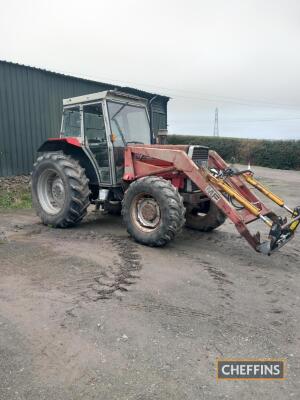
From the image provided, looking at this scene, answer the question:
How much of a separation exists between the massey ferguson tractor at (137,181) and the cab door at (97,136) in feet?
0.06

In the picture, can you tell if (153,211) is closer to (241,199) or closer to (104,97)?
(241,199)

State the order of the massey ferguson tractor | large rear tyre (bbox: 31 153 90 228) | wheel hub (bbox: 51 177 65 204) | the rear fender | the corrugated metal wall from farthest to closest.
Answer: the corrugated metal wall, wheel hub (bbox: 51 177 65 204), the rear fender, large rear tyre (bbox: 31 153 90 228), the massey ferguson tractor

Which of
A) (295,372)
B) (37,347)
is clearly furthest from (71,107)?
(295,372)

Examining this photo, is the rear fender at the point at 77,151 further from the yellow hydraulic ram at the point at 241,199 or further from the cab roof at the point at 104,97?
the yellow hydraulic ram at the point at 241,199

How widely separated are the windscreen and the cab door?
8.1 inches

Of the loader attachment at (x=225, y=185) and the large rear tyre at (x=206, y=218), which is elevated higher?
the loader attachment at (x=225, y=185)

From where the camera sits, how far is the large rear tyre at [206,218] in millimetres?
6645

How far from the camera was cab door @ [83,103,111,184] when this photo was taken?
665 cm

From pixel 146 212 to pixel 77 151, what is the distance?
2232mm

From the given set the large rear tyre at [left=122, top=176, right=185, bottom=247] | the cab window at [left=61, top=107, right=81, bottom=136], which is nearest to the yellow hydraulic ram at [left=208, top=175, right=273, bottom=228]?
the large rear tyre at [left=122, top=176, right=185, bottom=247]

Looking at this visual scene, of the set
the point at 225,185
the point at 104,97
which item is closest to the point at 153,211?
the point at 225,185

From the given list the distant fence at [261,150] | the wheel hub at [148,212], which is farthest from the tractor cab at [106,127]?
the distant fence at [261,150]

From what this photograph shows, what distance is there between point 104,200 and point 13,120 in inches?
219

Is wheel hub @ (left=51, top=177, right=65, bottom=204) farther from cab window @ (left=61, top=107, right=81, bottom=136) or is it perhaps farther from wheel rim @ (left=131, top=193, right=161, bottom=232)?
wheel rim @ (left=131, top=193, right=161, bottom=232)
